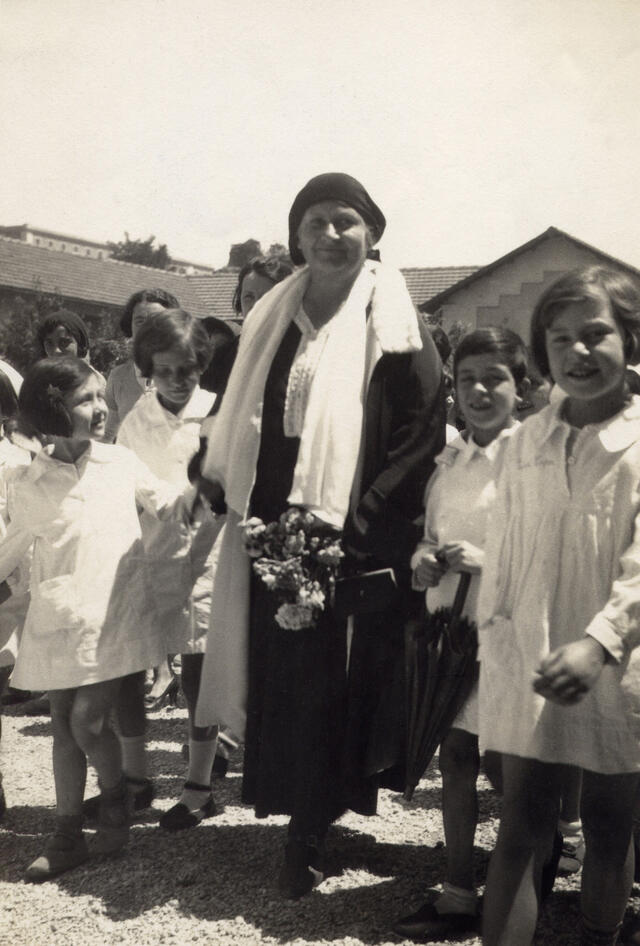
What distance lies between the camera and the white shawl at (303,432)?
3342 mm

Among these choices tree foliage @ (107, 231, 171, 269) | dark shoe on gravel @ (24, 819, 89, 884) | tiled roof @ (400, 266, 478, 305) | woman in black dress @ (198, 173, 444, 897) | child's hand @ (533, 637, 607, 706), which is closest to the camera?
child's hand @ (533, 637, 607, 706)

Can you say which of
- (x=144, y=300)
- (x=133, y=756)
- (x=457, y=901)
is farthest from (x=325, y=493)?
(x=144, y=300)

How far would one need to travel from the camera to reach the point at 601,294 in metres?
2.57

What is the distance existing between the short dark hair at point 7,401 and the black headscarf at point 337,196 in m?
1.69

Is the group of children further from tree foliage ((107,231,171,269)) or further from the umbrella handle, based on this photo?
tree foliage ((107,231,171,269))

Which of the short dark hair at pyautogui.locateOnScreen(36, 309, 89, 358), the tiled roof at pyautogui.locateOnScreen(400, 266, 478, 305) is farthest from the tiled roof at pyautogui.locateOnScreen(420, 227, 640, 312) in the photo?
the short dark hair at pyautogui.locateOnScreen(36, 309, 89, 358)

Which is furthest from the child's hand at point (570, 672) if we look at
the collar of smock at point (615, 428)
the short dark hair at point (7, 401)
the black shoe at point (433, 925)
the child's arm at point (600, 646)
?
the short dark hair at point (7, 401)

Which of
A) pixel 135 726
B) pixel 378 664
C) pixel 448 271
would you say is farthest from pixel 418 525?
pixel 448 271

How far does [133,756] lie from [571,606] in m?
2.46

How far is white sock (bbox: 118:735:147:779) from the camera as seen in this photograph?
4.27 meters

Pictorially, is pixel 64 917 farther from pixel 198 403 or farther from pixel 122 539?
pixel 198 403

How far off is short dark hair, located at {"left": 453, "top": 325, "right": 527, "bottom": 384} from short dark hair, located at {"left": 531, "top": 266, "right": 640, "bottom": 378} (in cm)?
62

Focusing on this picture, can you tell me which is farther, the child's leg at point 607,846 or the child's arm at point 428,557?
the child's arm at point 428,557

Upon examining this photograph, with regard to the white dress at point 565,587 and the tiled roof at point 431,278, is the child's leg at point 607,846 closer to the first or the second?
the white dress at point 565,587
